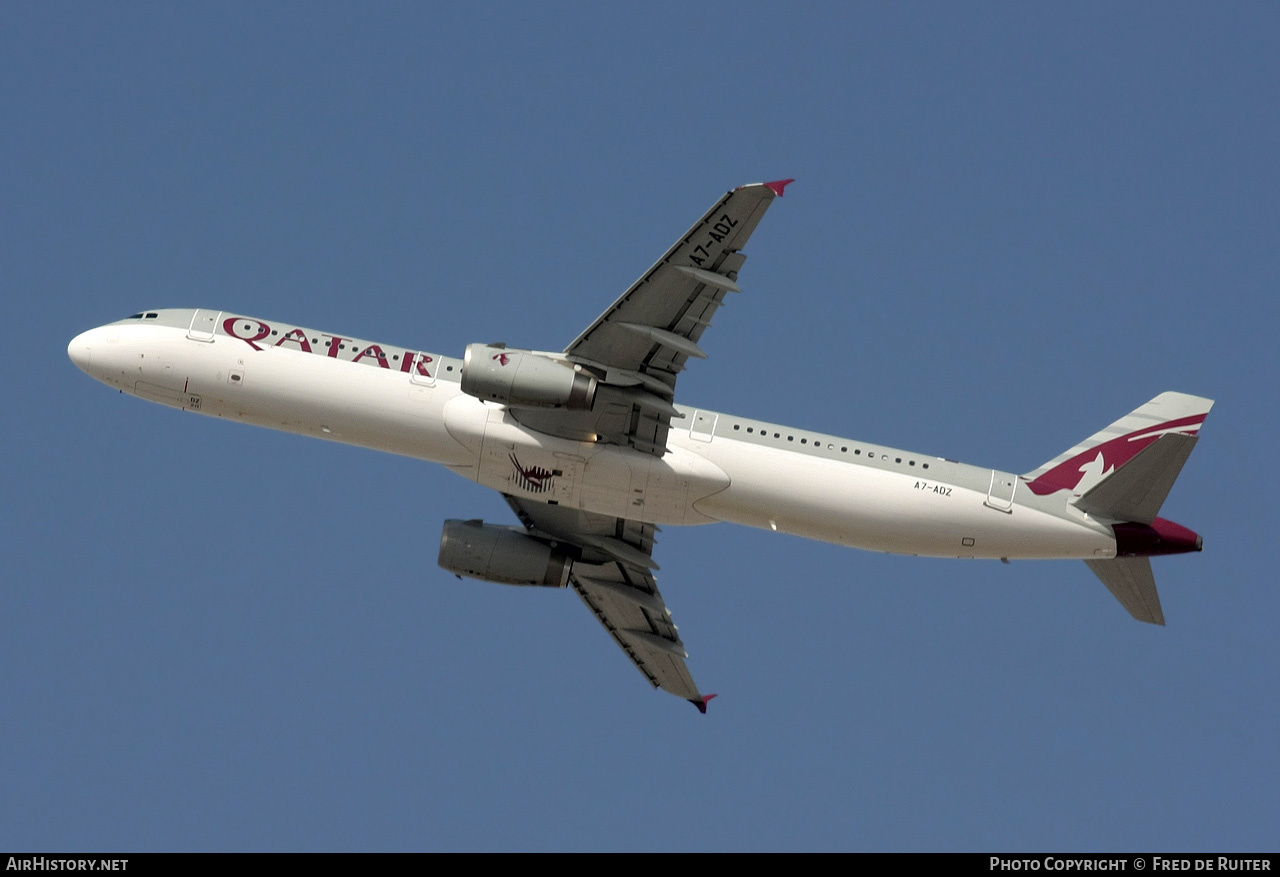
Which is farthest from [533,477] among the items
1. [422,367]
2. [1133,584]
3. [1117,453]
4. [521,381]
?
[1133,584]

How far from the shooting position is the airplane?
39.7m

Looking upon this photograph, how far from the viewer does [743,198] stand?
35.5m

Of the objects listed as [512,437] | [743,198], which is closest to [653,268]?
[743,198]

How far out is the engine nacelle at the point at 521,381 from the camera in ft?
127

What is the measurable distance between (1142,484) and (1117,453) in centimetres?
266

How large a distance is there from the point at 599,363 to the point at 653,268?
146 inches

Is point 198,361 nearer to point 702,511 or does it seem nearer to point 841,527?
point 702,511

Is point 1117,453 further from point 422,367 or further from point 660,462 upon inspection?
point 422,367

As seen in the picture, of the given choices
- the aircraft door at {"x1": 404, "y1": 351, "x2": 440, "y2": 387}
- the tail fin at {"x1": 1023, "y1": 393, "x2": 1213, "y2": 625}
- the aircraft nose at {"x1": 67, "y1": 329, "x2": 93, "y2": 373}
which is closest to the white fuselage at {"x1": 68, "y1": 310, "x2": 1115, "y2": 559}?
the aircraft door at {"x1": 404, "y1": 351, "x2": 440, "y2": 387}

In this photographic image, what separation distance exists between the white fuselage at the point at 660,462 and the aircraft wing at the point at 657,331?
2.10 feet

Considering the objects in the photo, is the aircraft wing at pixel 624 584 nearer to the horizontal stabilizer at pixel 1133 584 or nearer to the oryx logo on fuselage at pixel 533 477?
the oryx logo on fuselage at pixel 533 477

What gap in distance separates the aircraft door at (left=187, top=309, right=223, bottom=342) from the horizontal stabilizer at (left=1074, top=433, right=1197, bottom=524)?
27.6 m

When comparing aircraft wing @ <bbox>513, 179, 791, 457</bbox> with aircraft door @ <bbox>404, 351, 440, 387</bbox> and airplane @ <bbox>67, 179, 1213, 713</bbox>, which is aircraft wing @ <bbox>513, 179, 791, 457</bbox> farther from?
aircraft door @ <bbox>404, 351, 440, 387</bbox>
